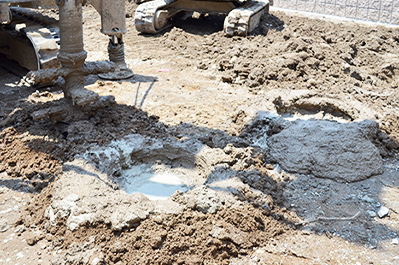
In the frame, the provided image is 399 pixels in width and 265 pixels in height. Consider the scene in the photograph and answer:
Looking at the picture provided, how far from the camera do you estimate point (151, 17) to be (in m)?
9.26

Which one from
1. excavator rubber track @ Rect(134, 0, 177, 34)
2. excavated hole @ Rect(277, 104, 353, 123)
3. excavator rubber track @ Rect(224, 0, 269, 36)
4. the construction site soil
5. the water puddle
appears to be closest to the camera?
the construction site soil

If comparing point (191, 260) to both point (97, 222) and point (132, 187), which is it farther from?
point (132, 187)

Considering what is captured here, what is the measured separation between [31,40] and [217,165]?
413cm

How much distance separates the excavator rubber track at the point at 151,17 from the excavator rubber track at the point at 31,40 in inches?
98.4

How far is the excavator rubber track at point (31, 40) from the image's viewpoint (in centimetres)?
645

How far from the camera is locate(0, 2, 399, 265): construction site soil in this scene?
3.34 metres

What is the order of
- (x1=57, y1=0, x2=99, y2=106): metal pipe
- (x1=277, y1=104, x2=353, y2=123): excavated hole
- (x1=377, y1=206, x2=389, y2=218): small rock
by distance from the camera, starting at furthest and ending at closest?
(x1=277, y1=104, x2=353, y2=123): excavated hole
(x1=57, y1=0, x2=99, y2=106): metal pipe
(x1=377, y1=206, x2=389, y2=218): small rock

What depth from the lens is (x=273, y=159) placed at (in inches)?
185

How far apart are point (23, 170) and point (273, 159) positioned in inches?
109

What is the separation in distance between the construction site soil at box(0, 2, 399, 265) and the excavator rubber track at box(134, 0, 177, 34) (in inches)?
85.9

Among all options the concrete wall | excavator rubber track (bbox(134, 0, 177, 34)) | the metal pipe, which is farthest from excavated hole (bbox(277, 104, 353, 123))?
the concrete wall

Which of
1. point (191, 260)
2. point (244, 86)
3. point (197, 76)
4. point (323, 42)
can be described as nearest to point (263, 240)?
point (191, 260)

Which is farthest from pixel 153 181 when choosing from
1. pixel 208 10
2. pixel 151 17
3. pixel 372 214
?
pixel 208 10

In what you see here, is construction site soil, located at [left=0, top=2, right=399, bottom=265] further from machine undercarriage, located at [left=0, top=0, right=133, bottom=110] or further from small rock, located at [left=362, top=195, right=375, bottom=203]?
machine undercarriage, located at [left=0, top=0, right=133, bottom=110]
